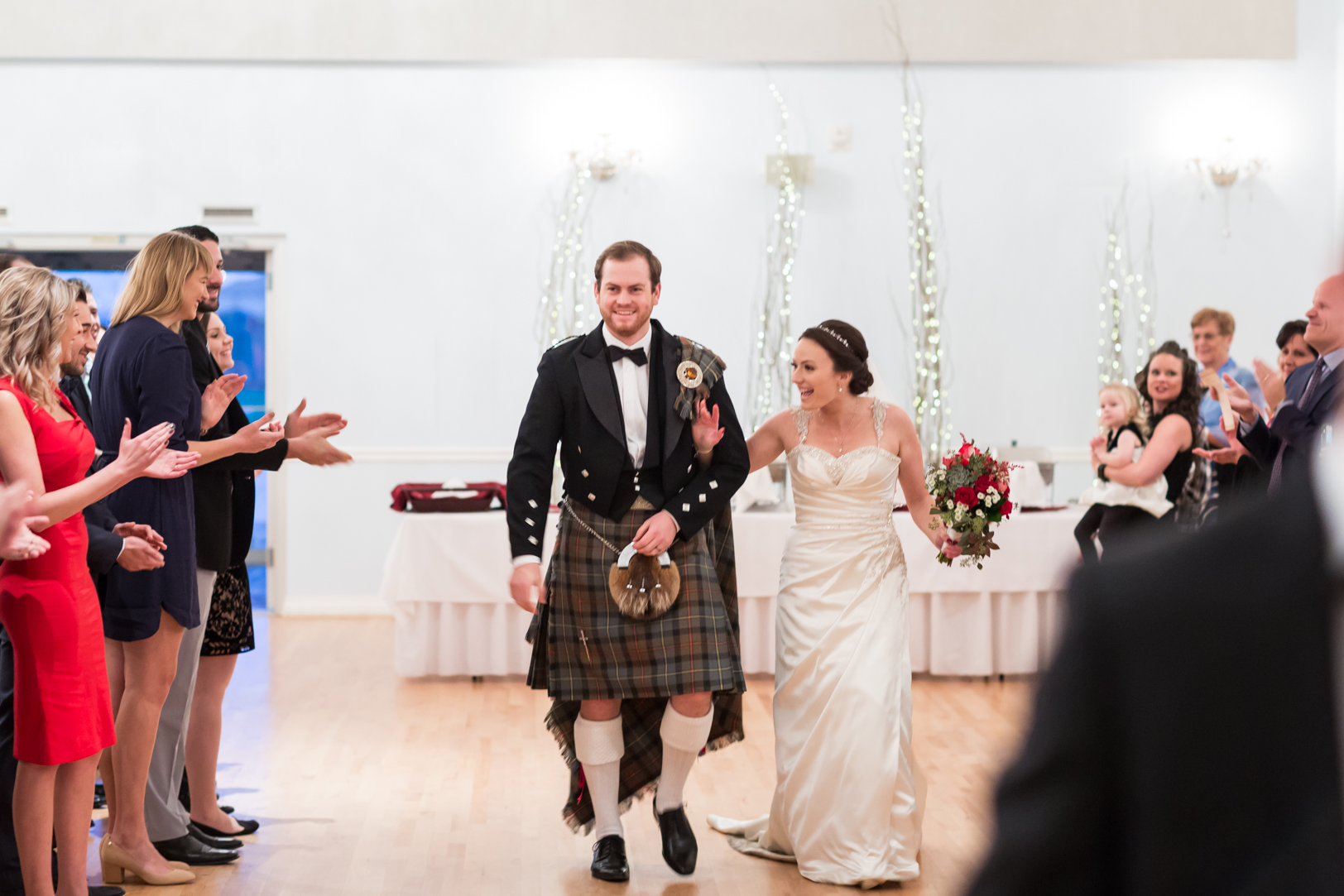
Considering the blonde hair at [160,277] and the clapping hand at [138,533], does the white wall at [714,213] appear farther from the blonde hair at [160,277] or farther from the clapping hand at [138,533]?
the clapping hand at [138,533]

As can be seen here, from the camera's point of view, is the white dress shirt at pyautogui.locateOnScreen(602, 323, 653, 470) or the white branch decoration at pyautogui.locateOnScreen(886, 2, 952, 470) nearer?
the white dress shirt at pyautogui.locateOnScreen(602, 323, 653, 470)

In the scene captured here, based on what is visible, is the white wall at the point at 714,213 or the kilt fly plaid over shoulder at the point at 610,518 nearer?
the kilt fly plaid over shoulder at the point at 610,518

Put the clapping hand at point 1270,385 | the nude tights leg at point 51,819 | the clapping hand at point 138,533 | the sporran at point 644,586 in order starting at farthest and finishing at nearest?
the clapping hand at point 1270,385, the sporran at point 644,586, the clapping hand at point 138,533, the nude tights leg at point 51,819

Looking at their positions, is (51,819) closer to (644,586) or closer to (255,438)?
(255,438)

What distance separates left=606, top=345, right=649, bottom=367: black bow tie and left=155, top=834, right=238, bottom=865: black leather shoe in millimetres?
1786

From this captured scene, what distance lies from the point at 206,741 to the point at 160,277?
4.68 ft

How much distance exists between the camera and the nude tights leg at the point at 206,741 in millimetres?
3619

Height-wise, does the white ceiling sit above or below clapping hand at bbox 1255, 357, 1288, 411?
above

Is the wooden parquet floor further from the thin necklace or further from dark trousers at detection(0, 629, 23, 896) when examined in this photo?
the thin necklace

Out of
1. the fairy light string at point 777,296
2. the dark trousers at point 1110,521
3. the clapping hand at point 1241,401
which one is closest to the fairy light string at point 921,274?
the fairy light string at point 777,296

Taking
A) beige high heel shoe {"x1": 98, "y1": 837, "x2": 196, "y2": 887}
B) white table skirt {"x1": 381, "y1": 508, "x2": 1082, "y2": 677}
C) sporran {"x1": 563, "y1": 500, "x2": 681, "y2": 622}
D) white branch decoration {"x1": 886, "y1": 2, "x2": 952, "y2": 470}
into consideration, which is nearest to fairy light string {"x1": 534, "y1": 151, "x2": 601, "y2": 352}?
white branch decoration {"x1": 886, "y1": 2, "x2": 952, "y2": 470}

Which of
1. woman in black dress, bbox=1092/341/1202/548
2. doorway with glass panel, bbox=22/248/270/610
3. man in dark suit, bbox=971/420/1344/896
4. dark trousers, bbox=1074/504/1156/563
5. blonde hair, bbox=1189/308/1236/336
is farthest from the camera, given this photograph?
doorway with glass panel, bbox=22/248/270/610

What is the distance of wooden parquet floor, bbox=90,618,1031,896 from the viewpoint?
332 cm

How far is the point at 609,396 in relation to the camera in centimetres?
332
